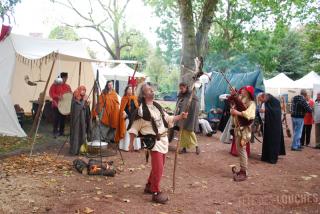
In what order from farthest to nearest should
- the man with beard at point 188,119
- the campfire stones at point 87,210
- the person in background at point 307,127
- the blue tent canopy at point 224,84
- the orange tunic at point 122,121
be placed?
the blue tent canopy at point 224,84 → the person in background at point 307,127 → the orange tunic at point 122,121 → the man with beard at point 188,119 → the campfire stones at point 87,210

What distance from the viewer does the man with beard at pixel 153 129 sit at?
5031 millimetres

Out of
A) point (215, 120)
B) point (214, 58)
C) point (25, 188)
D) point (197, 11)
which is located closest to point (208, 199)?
point (25, 188)

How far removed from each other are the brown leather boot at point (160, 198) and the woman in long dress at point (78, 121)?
3.36 metres

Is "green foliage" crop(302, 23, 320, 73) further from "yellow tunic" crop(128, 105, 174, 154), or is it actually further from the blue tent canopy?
"yellow tunic" crop(128, 105, 174, 154)

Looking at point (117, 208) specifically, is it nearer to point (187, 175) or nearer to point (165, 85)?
point (187, 175)

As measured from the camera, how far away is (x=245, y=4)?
74.4 ft

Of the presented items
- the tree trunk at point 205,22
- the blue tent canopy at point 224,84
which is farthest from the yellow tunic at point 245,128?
the blue tent canopy at point 224,84

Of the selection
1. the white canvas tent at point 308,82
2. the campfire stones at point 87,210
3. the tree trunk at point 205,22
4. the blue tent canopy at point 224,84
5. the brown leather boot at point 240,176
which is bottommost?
the campfire stones at point 87,210

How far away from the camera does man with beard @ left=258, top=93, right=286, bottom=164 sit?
26.3ft

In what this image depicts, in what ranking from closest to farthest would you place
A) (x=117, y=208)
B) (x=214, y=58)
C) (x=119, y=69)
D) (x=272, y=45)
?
(x=117, y=208)
(x=119, y=69)
(x=272, y=45)
(x=214, y=58)

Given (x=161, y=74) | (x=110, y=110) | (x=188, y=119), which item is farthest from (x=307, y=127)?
(x=161, y=74)

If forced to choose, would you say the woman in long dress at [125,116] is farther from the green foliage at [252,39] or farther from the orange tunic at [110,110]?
the green foliage at [252,39]

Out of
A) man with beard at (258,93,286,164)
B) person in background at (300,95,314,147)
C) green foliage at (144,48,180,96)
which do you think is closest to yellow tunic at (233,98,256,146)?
man with beard at (258,93,286,164)

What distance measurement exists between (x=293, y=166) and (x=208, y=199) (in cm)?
319
